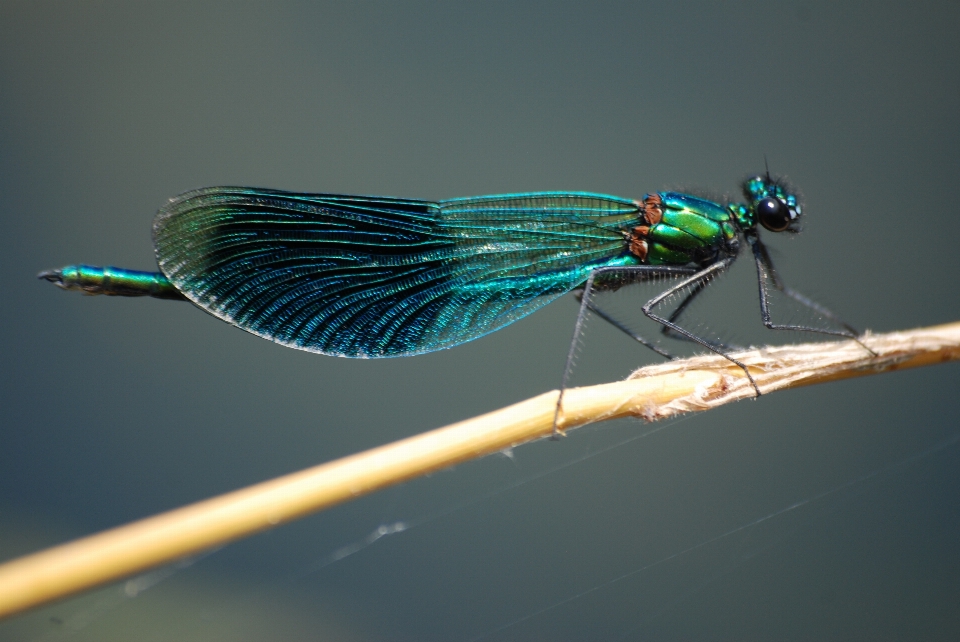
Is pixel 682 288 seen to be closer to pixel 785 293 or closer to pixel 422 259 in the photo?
pixel 785 293

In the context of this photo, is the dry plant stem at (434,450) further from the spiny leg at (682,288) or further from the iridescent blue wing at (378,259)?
the iridescent blue wing at (378,259)

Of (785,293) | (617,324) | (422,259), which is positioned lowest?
(617,324)

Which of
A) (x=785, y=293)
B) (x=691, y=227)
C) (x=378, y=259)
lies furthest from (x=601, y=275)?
(x=378, y=259)

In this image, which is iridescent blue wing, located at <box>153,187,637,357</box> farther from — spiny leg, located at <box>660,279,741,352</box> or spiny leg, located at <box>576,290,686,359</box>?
spiny leg, located at <box>660,279,741,352</box>

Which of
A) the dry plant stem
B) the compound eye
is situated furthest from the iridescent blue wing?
the dry plant stem

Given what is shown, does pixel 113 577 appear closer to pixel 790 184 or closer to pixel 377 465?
pixel 377 465

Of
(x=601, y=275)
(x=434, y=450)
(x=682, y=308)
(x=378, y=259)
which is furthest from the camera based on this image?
(x=682, y=308)

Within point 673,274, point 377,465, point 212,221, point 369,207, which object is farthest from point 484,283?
point 377,465
